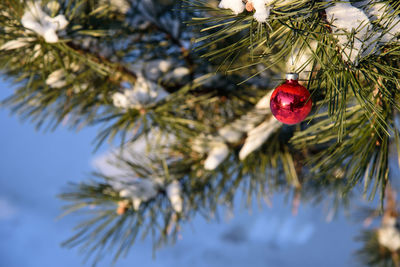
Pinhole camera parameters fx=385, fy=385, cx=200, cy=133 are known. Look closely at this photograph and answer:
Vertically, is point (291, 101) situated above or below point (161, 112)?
below

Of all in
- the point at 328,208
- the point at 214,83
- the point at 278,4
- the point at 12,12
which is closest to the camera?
the point at 278,4

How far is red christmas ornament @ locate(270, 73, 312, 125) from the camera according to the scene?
27cm

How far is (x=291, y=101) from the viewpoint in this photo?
271 mm

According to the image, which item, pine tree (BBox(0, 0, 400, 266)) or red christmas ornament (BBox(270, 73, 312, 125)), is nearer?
red christmas ornament (BBox(270, 73, 312, 125))

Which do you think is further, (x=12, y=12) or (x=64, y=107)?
(x=64, y=107)

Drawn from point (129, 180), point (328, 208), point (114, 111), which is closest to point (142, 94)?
point (114, 111)

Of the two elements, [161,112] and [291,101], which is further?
[161,112]

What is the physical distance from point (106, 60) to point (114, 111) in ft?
0.20

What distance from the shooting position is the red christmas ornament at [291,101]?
271 millimetres

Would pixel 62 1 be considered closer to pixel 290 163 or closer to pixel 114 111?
pixel 114 111

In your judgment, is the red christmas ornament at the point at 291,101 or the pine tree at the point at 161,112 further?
the pine tree at the point at 161,112

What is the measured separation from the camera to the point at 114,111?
463mm

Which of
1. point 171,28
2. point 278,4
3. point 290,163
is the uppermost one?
point 171,28

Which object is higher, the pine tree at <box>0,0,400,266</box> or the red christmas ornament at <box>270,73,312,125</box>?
the pine tree at <box>0,0,400,266</box>
